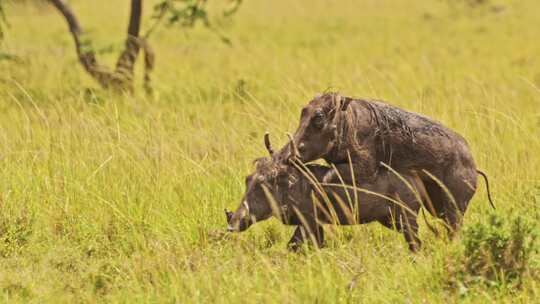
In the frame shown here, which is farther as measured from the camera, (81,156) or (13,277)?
(81,156)

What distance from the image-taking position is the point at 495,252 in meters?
4.49

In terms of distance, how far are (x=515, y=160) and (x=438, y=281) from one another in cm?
218

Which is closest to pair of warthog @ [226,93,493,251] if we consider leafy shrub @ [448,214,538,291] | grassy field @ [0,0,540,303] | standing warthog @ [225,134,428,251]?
A: standing warthog @ [225,134,428,251]

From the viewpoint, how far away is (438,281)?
446cm

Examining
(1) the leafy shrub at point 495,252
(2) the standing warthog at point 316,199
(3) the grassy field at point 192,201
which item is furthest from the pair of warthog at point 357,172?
(1) the leafy shrub at point 495,252

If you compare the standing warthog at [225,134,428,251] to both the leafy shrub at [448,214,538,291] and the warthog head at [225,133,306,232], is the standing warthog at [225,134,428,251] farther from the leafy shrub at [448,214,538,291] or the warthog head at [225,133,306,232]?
the leafy shrub at [448,214,538,291]

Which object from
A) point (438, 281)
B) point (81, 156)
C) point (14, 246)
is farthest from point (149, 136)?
point (438, 281)

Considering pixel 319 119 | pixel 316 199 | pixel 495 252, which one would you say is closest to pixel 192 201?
pixel 316 199

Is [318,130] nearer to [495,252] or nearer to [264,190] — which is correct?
[264,190]

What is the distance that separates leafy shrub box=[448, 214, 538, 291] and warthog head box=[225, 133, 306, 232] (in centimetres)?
92

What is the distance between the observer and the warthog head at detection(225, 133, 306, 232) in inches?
187

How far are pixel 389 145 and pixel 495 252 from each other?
0.81 metres

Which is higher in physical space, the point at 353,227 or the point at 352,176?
the point at 352,176

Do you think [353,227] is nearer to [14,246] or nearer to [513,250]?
[513,250]
